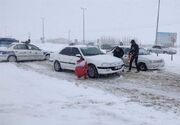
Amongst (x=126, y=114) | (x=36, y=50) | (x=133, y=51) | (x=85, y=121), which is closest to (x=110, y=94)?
(x=126, y=114)

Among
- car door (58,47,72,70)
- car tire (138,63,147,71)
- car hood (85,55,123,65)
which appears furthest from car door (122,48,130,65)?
car door (58,47,72,70)

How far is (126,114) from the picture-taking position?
298 inches

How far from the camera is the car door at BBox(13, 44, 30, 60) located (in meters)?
20.5

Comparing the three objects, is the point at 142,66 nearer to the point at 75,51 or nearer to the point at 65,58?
the point at 75,51

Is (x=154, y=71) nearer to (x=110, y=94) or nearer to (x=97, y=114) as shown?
(x=110, y=94)

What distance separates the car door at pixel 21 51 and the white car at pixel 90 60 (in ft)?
15.6

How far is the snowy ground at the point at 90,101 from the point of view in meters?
7.17

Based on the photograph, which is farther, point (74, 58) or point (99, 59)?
point (74, 58)

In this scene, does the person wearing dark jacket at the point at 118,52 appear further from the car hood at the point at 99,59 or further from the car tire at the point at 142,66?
the car hood at the point at 99,59

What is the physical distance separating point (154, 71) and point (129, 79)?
3.01 m

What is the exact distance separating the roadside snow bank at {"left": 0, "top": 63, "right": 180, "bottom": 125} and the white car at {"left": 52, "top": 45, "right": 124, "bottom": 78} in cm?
280

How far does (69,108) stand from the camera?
8.20 metres

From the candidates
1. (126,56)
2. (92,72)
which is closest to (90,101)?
(92,72)

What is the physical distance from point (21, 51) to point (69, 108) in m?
13.2
